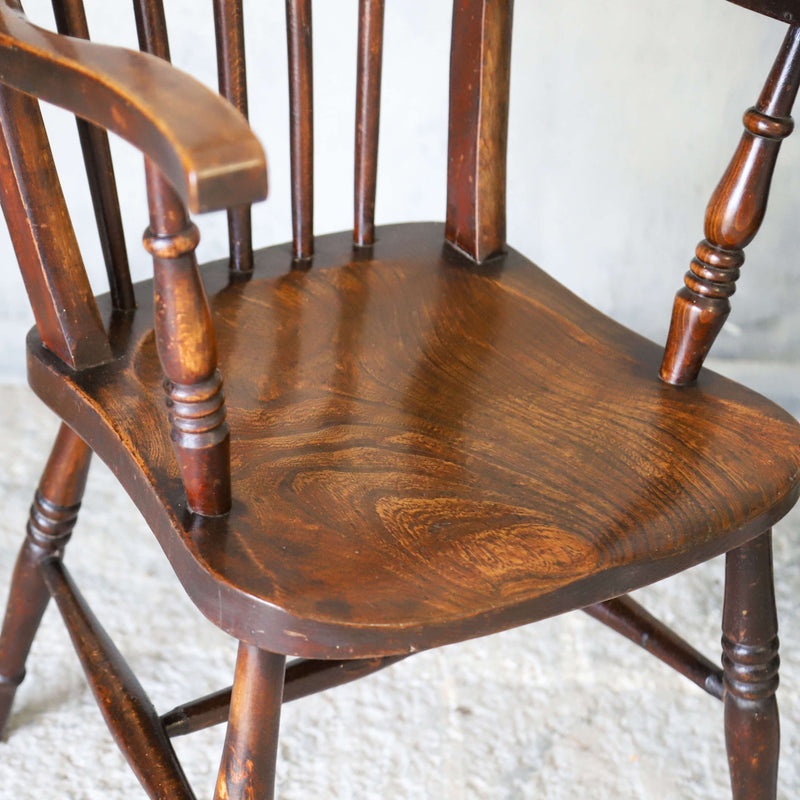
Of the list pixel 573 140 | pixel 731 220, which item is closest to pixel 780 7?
pixel 731 220

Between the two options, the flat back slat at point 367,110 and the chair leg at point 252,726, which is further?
the flat back slat at point 367,110

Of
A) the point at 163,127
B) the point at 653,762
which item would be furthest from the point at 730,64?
the point at 163,127

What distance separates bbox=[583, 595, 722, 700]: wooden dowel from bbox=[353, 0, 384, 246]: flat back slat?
372 mm

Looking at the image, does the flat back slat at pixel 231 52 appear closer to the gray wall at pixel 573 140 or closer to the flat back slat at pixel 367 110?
the flat back slat at pixel 367 110

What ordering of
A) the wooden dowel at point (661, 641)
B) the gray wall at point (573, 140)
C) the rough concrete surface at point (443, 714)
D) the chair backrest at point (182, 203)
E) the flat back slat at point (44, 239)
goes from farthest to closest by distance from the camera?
the gray wall at point (573, 140) → the rough concrete surface at point (443, 714) → the wooden dowel at point (661, 641) → the flat back slat at point (44, 239) → the chair backrest at point (182, 203)

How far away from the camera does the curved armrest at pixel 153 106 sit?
430 millimetres

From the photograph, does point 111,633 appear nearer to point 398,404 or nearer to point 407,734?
point 407,734

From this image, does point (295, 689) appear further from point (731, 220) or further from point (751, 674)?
point (731, 220)

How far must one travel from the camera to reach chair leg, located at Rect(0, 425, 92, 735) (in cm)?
88

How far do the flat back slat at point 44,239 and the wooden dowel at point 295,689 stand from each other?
26 centimetres

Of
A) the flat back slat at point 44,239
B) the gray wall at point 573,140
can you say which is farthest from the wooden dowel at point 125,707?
the gray wall at point 573,140

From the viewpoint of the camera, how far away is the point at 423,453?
691mm

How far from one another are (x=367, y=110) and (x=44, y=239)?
0.94ft

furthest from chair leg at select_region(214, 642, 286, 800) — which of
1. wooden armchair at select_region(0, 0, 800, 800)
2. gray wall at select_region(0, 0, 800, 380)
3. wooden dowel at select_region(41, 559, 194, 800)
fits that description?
gray wall at select_region(0, 0, 800, 380)
